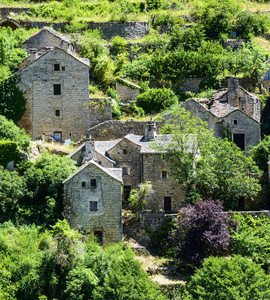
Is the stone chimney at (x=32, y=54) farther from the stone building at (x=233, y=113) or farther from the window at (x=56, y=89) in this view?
the stone building at (x=233, y=113)

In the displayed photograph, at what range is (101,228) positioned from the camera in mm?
43219

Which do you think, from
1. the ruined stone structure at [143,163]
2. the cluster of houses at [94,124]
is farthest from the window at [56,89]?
the ruined stone structure at [143,163]

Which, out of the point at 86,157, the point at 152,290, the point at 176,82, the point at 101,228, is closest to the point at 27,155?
the point at 86,157

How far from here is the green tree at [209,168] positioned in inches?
1786

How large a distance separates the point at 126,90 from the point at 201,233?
62.1 feet

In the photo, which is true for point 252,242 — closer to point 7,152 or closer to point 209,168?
point 209,168

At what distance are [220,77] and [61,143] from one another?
1588 centimetres

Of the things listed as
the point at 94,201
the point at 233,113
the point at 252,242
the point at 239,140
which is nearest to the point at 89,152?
the point at 94,201

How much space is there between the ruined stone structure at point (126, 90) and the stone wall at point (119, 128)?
5.91 m

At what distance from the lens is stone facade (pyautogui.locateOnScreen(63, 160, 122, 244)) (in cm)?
4316

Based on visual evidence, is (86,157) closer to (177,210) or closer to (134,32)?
(177,210)

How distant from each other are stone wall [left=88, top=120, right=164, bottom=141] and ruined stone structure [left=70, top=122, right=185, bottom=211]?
353 centimetres

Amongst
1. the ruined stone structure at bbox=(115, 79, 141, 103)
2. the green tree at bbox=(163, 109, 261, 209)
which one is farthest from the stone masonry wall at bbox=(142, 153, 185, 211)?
the ruined stone structure at bbox=(115, 79, 141, 103)

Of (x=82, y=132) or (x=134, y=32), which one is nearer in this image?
(x=82, y=132)
